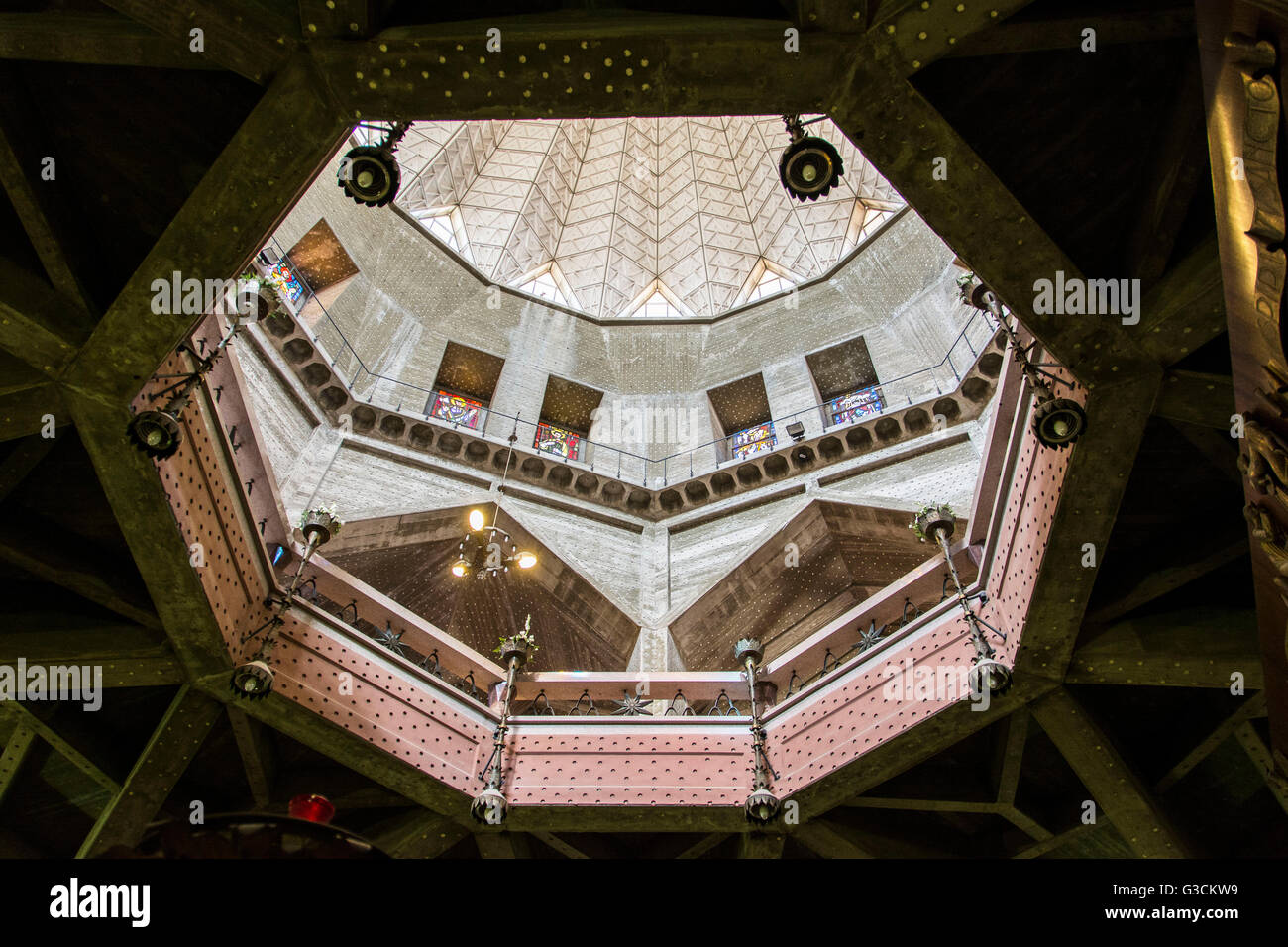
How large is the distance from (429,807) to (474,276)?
12768 millimetres

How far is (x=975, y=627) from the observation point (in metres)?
7.30

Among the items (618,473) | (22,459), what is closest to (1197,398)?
(22,459)

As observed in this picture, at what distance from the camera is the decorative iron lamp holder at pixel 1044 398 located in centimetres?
577

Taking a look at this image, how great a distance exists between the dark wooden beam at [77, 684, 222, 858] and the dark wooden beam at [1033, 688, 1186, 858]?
23.1ft

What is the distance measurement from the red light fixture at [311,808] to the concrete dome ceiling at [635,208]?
18.5 m

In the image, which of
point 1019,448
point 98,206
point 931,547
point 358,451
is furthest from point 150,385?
point 931,547

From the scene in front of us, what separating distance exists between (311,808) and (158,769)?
5287 millimetres

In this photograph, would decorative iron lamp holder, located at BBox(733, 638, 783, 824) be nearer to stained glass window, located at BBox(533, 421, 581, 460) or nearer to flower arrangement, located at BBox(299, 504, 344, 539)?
flower arrangement, located at BBox(299, 504, 344, 539)

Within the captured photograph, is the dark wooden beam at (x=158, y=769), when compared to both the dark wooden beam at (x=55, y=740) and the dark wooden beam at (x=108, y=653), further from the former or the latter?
the dark wooden beam at (x=55, y=740)

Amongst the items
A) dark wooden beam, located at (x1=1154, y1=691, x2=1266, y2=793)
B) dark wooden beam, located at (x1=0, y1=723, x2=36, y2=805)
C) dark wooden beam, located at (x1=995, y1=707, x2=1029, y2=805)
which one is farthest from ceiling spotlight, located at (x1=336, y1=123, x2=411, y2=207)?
dark wooden beam, located at (x1=1154, y1=691, x2=1266, y2=793)

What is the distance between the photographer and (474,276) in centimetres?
1872

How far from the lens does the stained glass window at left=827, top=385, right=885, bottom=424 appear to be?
16.8m

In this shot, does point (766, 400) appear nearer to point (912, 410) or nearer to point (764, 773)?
point (912, 410)
